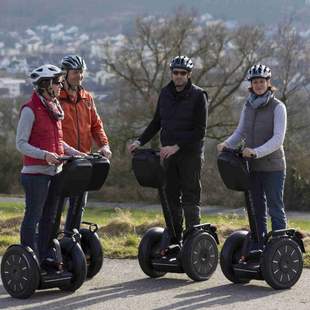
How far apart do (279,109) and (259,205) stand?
2.85 feet

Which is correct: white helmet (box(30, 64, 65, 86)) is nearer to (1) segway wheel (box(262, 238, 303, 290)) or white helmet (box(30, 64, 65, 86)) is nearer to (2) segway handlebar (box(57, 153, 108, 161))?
(2) segway handlebar (box(57, 153, 108, 161))

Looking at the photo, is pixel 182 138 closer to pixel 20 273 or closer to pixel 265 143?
pixel 265 143

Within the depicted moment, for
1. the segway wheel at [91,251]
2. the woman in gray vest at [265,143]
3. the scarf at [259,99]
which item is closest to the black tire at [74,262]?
the segway wheel at [91,251]

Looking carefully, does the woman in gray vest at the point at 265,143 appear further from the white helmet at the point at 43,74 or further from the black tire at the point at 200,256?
the white helmet at the point at 43,74

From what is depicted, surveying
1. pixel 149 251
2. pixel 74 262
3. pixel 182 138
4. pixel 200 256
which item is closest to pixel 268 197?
pixel 200 256

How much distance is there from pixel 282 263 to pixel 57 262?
191 centimetres

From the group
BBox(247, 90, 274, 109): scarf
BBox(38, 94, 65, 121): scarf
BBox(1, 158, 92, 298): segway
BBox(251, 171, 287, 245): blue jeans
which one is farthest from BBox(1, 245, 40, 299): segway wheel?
BBox(247, 90, 274, 109): scarf

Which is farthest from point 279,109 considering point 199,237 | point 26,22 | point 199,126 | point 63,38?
point 26,22

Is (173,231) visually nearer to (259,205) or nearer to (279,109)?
(259,205)

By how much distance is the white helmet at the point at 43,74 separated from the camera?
7.48 metres

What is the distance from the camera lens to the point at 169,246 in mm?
8297

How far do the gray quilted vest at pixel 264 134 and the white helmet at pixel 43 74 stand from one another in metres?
1.78

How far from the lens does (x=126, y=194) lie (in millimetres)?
39000

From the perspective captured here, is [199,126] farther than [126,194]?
No
